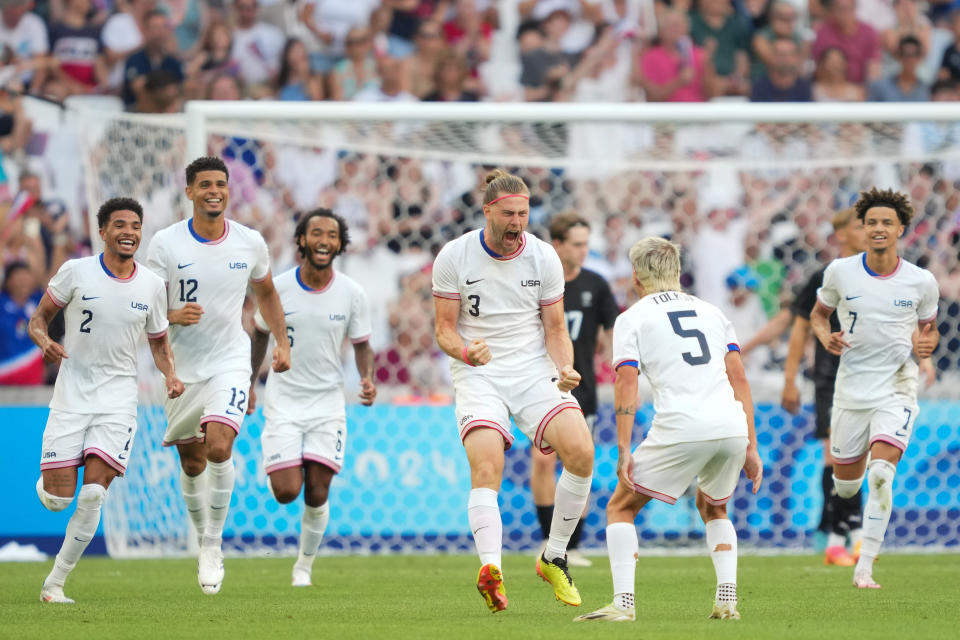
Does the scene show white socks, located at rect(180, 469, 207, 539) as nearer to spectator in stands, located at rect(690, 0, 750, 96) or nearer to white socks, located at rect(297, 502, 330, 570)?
white socks, located at rect(297, 502, 330, 570)

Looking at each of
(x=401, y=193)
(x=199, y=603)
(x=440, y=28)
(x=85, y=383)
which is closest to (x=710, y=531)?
(x=199, y=603)

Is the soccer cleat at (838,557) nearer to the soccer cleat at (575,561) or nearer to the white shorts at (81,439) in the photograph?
the soccer cleat at (575,561)

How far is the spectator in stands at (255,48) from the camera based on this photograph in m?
17.0

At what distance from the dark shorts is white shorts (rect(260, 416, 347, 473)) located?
4.04 meters


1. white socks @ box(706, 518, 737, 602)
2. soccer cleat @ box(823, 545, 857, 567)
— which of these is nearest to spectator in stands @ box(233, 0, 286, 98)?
soccer cleat @ box(823, 545, 857, 567)

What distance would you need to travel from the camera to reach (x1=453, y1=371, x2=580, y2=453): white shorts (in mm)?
7508

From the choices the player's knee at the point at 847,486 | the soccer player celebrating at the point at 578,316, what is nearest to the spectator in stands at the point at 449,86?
the soccer player celebrating at the point at 578,316

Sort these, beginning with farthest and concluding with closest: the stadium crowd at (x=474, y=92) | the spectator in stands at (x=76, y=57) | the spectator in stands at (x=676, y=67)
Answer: the spectator in stands at (x=676, y=67)
the spectator in stands at (x=76, y=57)
the stadium crowd at (x=474, y=92)

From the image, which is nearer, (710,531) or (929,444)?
(710,531)

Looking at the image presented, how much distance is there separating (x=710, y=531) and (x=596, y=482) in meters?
5.77

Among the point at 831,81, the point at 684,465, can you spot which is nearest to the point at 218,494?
the point at 684,465

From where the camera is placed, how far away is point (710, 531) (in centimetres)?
677

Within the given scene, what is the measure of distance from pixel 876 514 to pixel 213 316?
4422mm

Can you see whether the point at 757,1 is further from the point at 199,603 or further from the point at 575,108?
the point at 199,603
